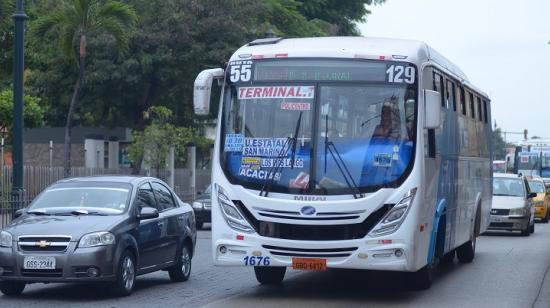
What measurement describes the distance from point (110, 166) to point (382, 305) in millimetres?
30324

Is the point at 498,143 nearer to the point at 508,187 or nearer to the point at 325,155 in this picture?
the point at 508,187

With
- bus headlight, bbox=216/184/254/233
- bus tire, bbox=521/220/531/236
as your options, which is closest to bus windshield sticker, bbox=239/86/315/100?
bus headlight, bbox=216/184/254/233

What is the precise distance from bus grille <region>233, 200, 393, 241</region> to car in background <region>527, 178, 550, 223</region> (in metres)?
26.9

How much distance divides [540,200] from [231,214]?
1087 inches

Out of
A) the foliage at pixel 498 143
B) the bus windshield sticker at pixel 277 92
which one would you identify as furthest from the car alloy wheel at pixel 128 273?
the foliage at pixel 498 143

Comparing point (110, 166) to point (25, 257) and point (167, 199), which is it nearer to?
point (167, 199)

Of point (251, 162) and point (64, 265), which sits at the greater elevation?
point (251, 162)

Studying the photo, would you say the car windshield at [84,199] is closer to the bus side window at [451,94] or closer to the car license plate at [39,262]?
the car license plate at [39,262]

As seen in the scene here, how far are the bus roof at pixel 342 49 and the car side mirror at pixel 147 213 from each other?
2.31 metres

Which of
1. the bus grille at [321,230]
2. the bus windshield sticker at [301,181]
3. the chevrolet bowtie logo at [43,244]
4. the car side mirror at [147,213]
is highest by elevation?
the bus windshield sticker at [301,181]

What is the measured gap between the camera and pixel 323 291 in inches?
573

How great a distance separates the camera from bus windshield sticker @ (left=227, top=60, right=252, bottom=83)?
13.5 meters

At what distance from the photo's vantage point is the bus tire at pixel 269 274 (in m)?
15.0

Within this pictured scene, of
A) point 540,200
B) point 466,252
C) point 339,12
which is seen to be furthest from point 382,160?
point 339,12
